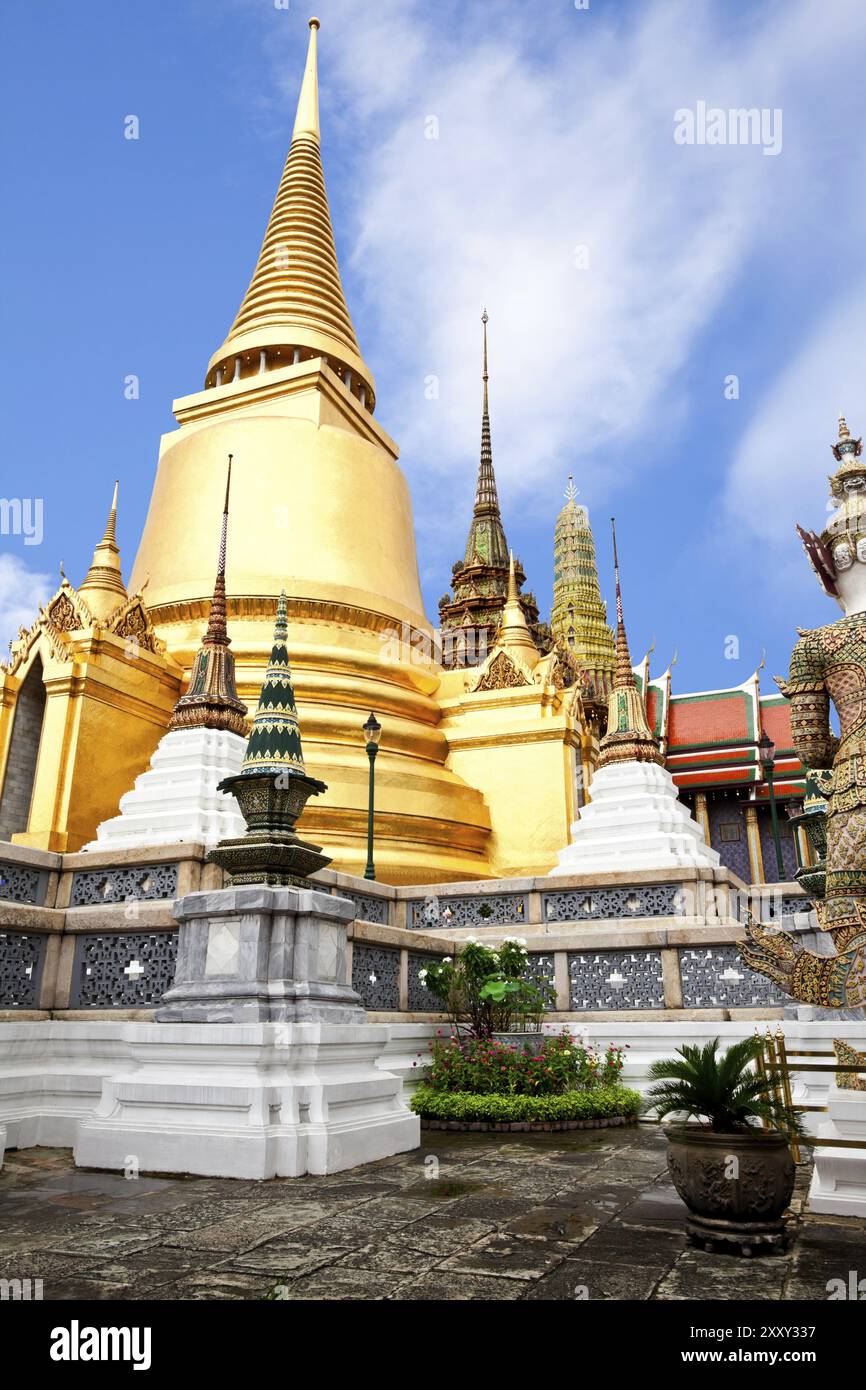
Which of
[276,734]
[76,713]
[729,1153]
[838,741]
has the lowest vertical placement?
[729,1153]

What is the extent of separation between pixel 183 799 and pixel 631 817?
5.50 m

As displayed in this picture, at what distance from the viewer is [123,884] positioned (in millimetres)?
8117

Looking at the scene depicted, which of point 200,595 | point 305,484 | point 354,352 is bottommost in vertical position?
point 200,595

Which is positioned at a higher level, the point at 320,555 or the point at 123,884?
the point at 320,555

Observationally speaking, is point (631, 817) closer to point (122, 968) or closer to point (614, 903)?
point (614, 903)

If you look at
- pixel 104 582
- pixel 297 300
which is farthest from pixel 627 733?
pixel 297 300

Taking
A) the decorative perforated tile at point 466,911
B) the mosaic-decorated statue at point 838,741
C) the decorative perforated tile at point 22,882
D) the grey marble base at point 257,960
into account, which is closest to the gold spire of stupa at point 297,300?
the decorative perforated tile at point 466,911

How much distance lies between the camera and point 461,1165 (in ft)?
19.0

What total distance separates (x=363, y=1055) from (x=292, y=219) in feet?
67.3

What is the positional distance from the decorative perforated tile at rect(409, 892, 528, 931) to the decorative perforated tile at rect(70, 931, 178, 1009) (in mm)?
3841

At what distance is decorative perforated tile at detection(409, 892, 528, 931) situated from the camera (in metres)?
10.6

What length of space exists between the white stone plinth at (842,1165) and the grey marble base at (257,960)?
2.87 m
